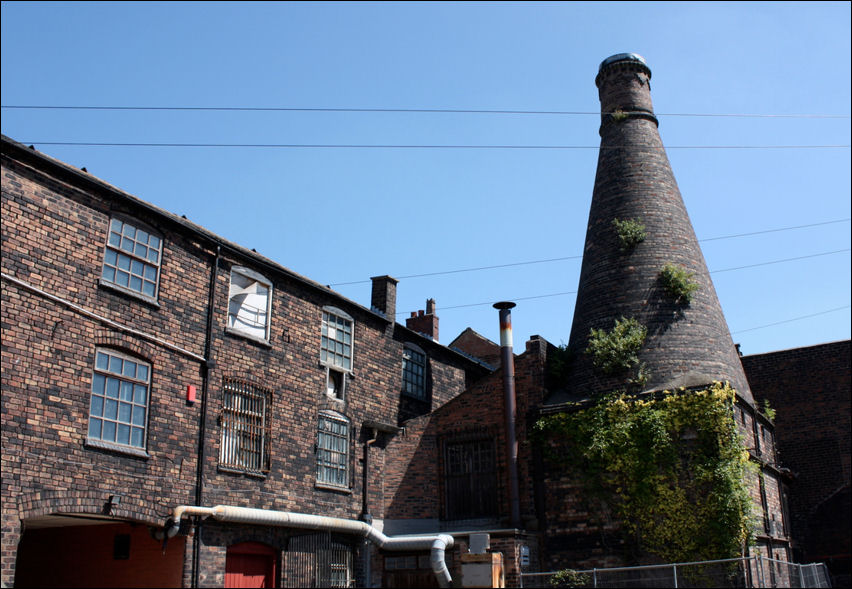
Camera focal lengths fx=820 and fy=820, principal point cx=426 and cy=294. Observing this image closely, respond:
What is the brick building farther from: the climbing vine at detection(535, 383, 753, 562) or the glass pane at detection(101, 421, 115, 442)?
the climbing vine at detection(535, 383, 753, 562)

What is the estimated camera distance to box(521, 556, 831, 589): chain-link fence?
1648 cm

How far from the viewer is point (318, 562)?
713 inches

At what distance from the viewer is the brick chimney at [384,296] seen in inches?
890

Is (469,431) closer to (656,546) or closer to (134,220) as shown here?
(656,546)

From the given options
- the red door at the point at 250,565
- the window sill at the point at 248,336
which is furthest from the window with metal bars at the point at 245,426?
the red door at the point at 250,565

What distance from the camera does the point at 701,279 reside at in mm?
21828

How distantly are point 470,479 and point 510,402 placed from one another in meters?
2.34

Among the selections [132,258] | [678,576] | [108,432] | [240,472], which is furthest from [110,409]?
[678,576]

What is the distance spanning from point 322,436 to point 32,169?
8821mm

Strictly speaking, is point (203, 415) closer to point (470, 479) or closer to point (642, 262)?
point (470, 479)

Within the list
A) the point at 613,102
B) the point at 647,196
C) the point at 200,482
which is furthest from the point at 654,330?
the point at 200,482

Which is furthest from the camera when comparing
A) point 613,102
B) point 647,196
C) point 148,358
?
point 613,102

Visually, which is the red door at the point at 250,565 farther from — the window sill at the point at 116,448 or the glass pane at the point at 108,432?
the glass pane at the point at 108,432

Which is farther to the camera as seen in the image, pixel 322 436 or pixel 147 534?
pixel 322 436
